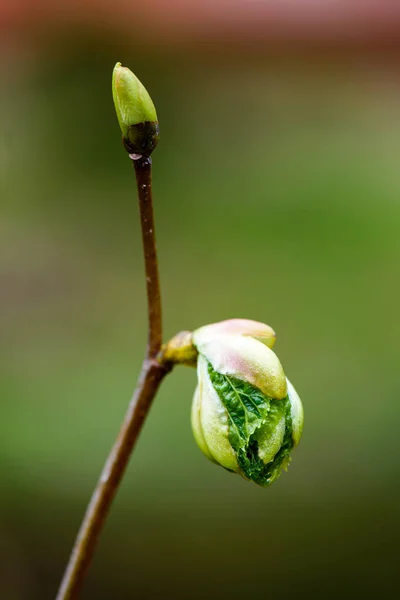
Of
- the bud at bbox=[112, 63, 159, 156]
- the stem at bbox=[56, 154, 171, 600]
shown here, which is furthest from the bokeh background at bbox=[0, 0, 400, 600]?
the bud at bbox=[112, 63, 159, 156]

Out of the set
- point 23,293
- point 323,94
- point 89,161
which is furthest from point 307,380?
point 323,94

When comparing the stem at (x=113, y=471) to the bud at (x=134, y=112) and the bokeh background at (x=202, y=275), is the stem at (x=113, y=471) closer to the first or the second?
the bud at (x=134, y=112)

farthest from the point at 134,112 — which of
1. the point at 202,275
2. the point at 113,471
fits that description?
the point at 202,275

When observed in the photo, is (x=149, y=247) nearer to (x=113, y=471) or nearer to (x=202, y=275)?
(x=113, y=471)

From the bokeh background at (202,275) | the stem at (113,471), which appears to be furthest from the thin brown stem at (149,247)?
the bokeh background at (202,275)

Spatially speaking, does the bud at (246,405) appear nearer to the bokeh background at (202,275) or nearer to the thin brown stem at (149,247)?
the thin brown stem at (149,247)

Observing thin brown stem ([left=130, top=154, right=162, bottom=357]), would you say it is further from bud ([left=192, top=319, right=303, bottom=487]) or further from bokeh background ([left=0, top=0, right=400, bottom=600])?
bokeh background ([left=0, top=0, right=400, bottom=600])

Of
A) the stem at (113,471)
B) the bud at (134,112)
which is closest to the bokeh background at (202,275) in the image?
the stem at (113,471)

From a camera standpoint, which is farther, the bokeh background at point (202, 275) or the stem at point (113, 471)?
the bokeh background at point (202, 275)

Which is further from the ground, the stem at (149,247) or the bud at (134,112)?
the bud at (134,112)
